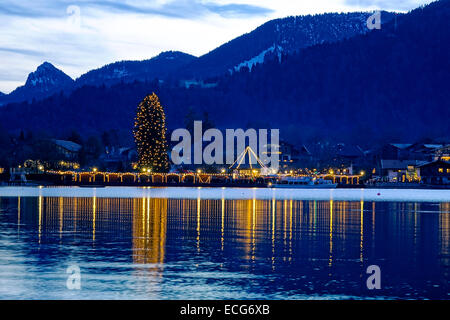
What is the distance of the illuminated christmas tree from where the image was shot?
425ft

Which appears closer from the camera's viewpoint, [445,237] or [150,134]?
[445,237]

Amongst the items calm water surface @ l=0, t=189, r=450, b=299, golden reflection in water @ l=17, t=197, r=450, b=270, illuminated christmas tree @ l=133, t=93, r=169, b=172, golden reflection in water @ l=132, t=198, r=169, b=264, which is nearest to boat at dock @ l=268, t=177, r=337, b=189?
illuminated christmas tree @ l=133, t=93, r=169, b=172

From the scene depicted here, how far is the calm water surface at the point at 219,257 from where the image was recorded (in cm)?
2211

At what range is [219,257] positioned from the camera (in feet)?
94.7

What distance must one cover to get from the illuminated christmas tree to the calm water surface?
80538 mm

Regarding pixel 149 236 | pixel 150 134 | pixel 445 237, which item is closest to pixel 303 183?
pixel 150 134

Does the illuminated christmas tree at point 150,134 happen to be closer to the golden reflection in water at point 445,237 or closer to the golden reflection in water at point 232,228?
the golden reflection in water at point 232,228

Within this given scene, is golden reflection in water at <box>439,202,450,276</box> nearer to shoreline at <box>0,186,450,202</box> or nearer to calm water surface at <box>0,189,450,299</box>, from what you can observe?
calm water surface at <box>0,189,450,299</box>

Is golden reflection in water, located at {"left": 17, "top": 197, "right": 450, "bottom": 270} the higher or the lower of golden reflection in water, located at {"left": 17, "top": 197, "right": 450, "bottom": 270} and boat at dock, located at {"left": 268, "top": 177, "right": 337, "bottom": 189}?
the lower

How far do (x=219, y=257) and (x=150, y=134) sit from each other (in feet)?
333

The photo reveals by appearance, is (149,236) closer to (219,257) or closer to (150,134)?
(219,257)

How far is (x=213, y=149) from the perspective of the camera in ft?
532

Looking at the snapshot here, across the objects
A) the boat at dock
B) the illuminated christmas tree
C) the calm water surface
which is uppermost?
the illuminated christmas tree

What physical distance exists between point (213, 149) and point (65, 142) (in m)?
36.6
